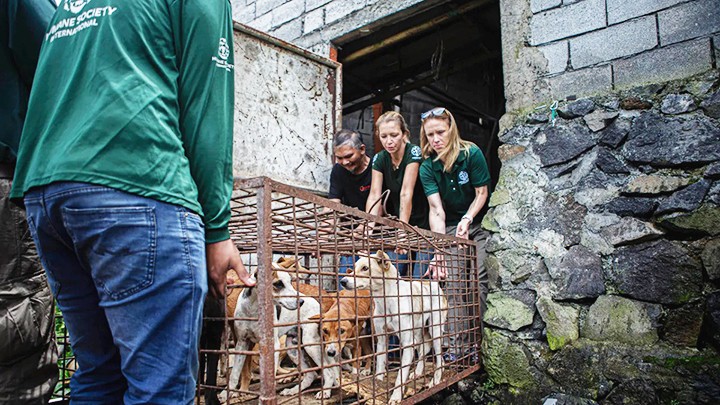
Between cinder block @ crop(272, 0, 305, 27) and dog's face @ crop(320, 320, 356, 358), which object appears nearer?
dog's face @ crop(320, 320, 356, 358)

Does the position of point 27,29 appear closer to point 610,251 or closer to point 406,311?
point 406,311

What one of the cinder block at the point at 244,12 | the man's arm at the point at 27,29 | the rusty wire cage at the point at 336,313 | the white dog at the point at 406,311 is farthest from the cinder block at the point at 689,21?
the cinder block at the point at 244,12

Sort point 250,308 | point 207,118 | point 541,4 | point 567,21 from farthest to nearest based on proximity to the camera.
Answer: point 541,4 → point 567,21 → point 250,308 → point 207,118

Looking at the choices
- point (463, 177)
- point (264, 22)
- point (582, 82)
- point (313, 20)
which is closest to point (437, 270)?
point (463, 177)

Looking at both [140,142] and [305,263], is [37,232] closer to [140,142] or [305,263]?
[140,142]

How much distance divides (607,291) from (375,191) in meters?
1.71

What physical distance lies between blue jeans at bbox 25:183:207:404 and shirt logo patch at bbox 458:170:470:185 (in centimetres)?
268

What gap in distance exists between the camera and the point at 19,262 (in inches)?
62.2

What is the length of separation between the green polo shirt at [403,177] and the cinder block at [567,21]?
1.11m

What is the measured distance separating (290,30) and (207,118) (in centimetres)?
398

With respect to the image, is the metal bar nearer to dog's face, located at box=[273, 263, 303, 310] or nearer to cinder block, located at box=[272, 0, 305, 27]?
dog's face, located at box=[273, 263, 303, 310]

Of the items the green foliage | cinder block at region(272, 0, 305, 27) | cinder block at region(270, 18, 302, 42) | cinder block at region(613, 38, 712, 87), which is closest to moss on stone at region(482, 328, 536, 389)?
cinder block at region(613, 38, 712, 87)

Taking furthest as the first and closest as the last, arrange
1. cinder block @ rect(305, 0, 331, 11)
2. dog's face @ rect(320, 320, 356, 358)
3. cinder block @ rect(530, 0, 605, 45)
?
cinder block @ rect(305, 0, 331, 11)
cinder block @ rect(530, 0, 605, 45)
dog's face @ rect(320, 320, 356, 358)

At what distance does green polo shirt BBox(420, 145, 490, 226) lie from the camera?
3584 millimetres
